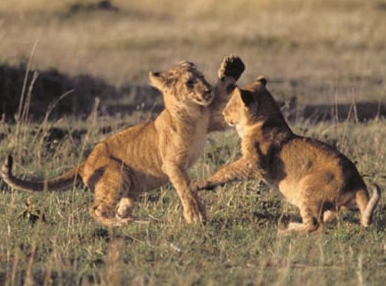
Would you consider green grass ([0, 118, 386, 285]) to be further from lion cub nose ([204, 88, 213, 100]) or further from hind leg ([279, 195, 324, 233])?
lion cub nose ([204, 88, 213, 100])

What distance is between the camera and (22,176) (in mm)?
10172

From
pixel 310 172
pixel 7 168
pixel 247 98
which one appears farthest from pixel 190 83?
pixel 7 168

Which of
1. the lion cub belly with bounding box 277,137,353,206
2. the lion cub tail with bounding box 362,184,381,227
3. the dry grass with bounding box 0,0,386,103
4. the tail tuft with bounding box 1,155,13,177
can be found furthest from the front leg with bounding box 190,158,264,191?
the dry grass with bounding box 0,0,386,103

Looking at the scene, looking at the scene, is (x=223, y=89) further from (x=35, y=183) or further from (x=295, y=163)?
(x=35, y=183)

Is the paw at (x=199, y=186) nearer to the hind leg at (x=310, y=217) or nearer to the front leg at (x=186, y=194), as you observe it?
the front leg at (x=186, y=194)

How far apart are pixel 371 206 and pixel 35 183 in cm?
240

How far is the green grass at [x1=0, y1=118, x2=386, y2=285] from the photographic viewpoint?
6.60 metres

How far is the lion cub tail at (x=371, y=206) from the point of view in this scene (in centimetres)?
752

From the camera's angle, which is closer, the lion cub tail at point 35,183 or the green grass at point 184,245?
the green grass at point 184,245

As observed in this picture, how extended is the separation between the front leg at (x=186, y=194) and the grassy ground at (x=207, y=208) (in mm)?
111

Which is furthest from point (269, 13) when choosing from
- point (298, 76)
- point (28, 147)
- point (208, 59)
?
Answer: point (28, 147)

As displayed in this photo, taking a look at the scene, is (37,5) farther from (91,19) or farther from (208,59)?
(208,59)

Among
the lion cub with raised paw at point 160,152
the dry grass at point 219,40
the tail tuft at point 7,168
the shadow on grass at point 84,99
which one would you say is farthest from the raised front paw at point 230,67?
the dry grass at point 219,40

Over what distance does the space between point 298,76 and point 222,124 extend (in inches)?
436
